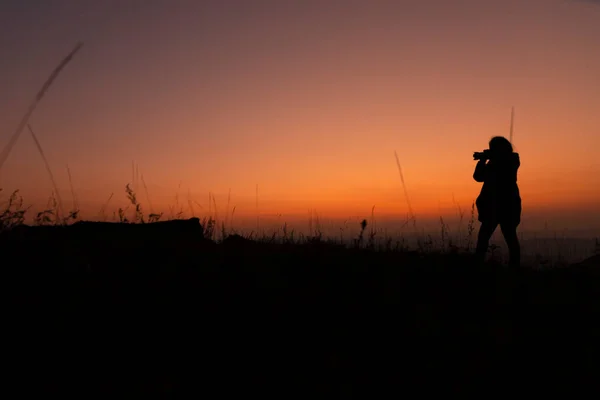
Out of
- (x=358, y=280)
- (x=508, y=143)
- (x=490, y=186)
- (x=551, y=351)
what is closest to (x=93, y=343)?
(x=358, y=280)

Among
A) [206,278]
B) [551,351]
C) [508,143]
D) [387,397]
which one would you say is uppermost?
[508,143]

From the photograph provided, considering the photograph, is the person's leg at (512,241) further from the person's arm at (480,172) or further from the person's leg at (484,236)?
the person's arm at (480,172)

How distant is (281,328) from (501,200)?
454 cm

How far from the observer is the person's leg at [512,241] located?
6.50m

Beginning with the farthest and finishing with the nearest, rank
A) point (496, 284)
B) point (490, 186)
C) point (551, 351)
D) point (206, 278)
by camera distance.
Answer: point (490, 186), point (496, 284), point (206, 278), point (551, 351)

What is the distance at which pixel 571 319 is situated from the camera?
136 inches

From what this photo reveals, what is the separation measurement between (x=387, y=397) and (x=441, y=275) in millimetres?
2157

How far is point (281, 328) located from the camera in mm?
3102

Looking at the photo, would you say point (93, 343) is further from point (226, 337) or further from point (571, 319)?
point (571, 319)

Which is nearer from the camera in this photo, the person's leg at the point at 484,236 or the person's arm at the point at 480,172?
the person's leg at the point at 484,236

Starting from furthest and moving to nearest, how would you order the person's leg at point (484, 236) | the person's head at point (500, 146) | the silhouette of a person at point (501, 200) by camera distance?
1. the person's head at point (500, 146)
2. the silhouette of a person at point (501, 200)
3. the person's leg at point (484, 236)

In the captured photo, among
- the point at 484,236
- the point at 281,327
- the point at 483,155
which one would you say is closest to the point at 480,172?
the point at 483,155

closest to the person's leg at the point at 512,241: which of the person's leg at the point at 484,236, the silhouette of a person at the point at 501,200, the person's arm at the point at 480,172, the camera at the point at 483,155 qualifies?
the silhouette of a person at the point at 501,200

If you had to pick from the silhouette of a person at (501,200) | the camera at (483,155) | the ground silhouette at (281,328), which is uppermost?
the camera at (483,155)
